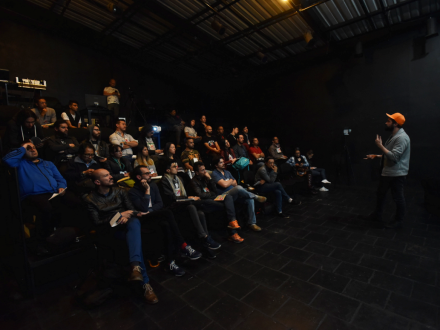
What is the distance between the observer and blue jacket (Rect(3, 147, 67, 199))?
244cm

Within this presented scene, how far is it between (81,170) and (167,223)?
1.88 meters

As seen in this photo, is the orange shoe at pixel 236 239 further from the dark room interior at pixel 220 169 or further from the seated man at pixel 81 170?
the seated man at pixel 81 170

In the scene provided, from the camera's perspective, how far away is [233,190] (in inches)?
136

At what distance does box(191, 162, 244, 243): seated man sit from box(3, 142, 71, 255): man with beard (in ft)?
5.63

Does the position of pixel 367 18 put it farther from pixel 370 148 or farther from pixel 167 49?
pixel 167 49

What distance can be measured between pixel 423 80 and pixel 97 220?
772 cm

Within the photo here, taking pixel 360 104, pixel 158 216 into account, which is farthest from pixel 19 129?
pixel 360 104

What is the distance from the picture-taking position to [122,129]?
467cm

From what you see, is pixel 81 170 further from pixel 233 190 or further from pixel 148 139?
pixel 233 190

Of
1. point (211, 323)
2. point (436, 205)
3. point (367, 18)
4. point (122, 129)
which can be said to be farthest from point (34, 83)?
point (436, 205)

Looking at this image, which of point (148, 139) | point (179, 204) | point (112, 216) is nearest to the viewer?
point (112, 216)

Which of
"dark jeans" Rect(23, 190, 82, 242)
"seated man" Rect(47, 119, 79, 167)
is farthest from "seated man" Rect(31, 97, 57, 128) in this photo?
"dark jeans" Rect(23, 190, 82, 242)

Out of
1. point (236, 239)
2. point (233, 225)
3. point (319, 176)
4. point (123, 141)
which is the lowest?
point (236, 239)

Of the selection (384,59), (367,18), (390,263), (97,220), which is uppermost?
(367,18)
